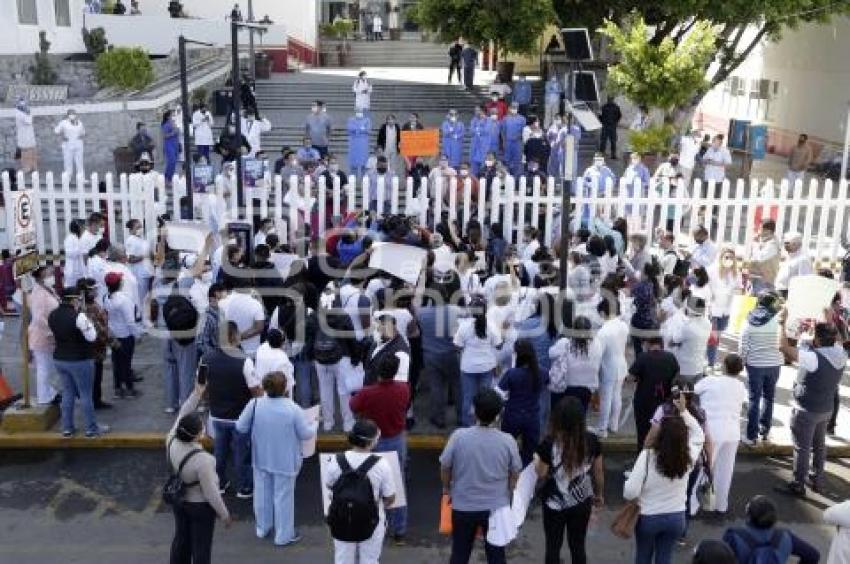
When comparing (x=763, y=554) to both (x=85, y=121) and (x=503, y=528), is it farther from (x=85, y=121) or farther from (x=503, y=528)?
(x=85, y=121)

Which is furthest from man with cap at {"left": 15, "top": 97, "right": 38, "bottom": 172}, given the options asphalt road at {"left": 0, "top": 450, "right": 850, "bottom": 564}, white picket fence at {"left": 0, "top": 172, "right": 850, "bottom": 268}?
asphalt road at {"left": 0, "top": 450, "right": 850, "bottom": 564}

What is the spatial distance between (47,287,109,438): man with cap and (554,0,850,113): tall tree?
12954 mm

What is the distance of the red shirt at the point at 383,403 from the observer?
22.2ft

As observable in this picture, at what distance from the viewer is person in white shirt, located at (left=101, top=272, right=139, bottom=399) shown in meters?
A: 9.43

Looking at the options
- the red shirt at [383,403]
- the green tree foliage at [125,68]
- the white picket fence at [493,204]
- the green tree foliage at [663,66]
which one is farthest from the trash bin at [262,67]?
the red shirt at [383,403]

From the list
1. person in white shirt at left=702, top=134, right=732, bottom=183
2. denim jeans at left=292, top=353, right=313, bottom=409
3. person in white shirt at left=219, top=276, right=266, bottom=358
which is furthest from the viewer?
person in white shirt at left=702, top=134, right=732, bottom=183

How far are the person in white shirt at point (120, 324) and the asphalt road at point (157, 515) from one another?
1254 millimetres

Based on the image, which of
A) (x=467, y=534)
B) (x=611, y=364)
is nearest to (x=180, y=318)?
(x=467, y=534)

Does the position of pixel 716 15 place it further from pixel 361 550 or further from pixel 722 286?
pixel 361 550

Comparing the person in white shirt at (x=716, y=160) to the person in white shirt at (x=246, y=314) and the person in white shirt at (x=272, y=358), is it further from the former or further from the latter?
the person in white shirt at (x=272, y=358)

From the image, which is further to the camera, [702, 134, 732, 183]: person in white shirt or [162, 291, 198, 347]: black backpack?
[702, 134, 732, 183]: person in white shirt

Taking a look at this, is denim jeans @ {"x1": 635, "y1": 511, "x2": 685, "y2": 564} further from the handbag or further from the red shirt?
the red shirt

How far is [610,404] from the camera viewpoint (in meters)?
8.94

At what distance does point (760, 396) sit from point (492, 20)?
12.7 metres
